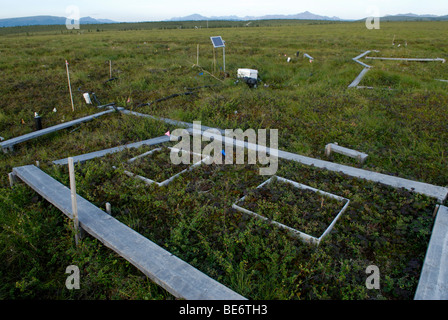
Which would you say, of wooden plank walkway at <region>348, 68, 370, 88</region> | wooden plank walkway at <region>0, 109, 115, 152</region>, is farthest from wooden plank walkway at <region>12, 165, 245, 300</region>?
wooden plank walkway at <region>348, 68, 370, 88</region>

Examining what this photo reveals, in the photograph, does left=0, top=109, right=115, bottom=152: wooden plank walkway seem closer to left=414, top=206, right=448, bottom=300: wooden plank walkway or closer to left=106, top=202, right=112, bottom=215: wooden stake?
left=106, top=202, right=112, bottom=215: wooden stake

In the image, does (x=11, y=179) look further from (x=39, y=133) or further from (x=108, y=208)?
(x=39, y=133)

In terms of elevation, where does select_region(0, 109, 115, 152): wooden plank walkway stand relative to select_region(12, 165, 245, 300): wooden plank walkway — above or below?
above

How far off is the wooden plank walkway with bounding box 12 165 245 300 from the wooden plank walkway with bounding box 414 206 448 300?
1.42 m

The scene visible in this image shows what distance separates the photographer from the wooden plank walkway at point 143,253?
229 cm

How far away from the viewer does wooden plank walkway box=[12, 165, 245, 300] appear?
2290mm

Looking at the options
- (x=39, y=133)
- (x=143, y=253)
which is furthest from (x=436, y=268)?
(x=39, y=133)

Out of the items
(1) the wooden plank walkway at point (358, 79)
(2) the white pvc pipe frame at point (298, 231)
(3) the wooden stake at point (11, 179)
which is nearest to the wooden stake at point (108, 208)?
(2) the white pvc pipe frame at point (298, 231)

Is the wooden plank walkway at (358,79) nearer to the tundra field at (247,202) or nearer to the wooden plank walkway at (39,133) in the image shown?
the tundra field at (247,202)

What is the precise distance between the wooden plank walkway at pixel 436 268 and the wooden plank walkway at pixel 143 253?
1.42 m

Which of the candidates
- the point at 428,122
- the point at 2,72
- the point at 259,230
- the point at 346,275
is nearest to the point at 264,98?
the point at 428,122

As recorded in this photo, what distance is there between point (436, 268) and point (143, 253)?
2.48 meters

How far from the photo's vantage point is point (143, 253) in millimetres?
2674
